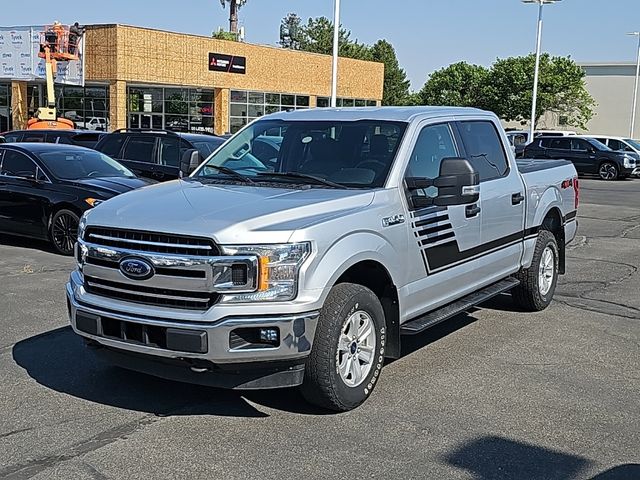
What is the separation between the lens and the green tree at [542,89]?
58.9 m

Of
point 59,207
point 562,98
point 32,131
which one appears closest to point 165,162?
point 59,207

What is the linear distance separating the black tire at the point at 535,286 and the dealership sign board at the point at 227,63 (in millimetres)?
32182

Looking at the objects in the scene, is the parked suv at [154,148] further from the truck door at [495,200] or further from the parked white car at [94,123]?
A: the parked white car at [94,123]

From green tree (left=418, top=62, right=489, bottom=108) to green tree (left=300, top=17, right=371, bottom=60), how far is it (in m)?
17.0

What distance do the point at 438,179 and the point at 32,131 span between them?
16006 mm

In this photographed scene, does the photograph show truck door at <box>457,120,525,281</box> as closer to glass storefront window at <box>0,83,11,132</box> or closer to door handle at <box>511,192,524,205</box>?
door handle at <box>511,192,524,205</box>

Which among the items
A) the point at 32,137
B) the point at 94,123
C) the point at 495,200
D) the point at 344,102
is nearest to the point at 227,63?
the point at 94,123

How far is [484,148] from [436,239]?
1.56 metres

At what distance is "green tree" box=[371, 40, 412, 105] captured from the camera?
8306cm

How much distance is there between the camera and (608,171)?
3288 cm

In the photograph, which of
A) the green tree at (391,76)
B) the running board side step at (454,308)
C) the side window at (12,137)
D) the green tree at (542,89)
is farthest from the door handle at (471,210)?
the green tree at (391,76)

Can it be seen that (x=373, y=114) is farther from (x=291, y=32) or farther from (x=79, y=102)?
(x=291, y=32)

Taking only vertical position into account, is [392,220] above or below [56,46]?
below

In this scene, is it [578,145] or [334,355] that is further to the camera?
[578,145]
